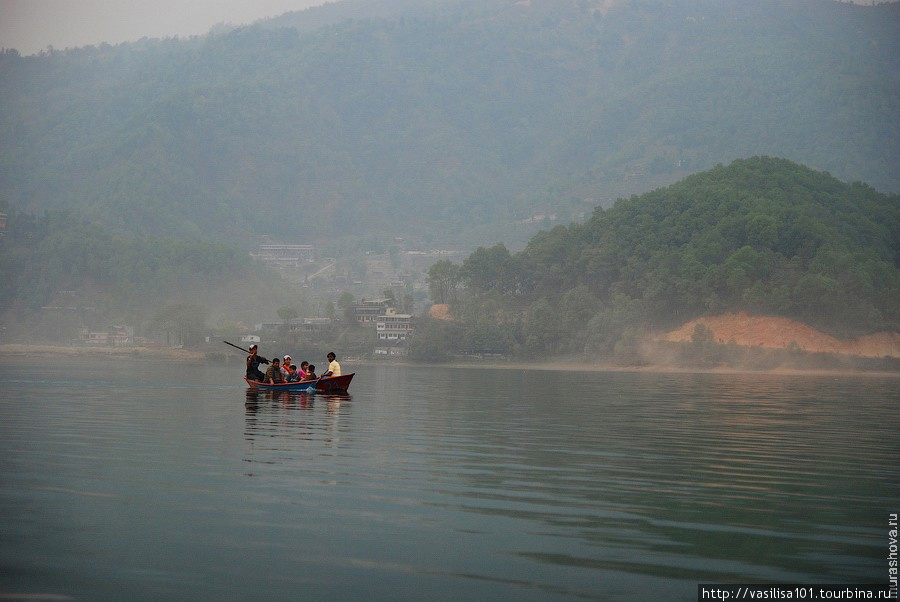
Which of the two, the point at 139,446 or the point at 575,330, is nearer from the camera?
the point at 139,446

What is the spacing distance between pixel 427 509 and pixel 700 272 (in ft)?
474

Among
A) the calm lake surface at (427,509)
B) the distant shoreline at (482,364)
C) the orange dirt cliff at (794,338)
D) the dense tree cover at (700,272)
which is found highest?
the dense tree cover at (700,272)

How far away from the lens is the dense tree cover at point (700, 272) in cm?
14900

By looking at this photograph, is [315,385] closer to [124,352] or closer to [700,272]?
[700,272]

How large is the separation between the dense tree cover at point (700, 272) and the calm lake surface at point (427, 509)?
118 m

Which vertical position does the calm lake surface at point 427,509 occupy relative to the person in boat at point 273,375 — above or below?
below

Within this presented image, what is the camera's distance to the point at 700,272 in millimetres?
158625

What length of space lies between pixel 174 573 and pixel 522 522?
5.95 meters

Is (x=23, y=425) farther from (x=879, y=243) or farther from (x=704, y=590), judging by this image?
(x=879, y=243)

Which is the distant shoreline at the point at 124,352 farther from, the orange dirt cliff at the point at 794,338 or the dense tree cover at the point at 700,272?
the orange dirt cliff at the point at 794,338

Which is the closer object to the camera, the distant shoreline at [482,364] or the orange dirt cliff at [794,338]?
the distant shoreline at [482,364]

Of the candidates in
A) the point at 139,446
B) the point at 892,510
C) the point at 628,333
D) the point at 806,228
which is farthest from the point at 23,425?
the point at 806,228

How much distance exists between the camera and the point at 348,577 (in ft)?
47.2

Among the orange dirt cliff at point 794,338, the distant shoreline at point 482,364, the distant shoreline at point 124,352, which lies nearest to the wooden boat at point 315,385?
the distant shoreline at point 482,364
